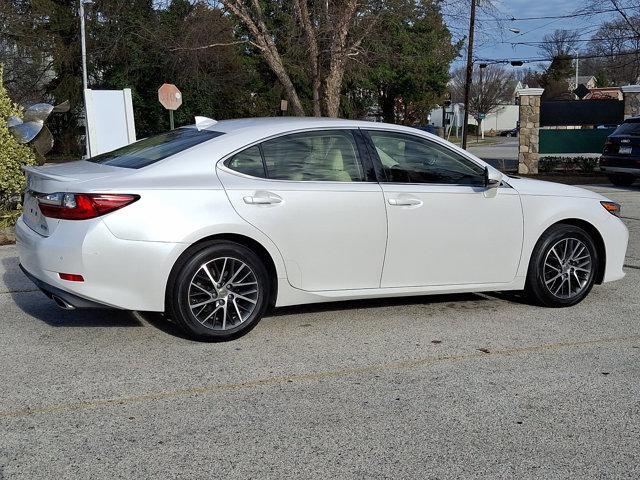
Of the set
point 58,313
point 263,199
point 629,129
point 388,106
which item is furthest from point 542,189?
point 388,106

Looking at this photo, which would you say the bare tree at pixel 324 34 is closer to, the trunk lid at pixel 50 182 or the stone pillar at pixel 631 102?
the stone pillar at pixel 631 102

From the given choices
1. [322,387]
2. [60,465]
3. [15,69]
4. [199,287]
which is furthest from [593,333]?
[15,69]

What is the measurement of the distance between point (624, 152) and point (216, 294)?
14090mm

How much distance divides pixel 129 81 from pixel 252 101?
24.2 ft

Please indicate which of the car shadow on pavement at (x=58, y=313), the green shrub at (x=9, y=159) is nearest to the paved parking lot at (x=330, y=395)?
the car shadow on pavement at (x=58, y=313)

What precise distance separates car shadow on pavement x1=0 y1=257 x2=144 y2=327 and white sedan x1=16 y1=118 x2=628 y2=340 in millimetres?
623

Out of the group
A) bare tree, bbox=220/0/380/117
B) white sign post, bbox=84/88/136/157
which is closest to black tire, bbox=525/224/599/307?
white sign post, bbox=84/88/136/157

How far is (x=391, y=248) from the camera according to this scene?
5574mm

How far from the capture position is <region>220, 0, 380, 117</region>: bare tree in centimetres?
1952

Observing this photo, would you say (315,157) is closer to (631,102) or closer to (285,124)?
(285,124)

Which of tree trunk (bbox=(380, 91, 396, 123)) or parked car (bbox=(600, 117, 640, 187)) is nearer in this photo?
parked car (bbox=(600, 117, 640, 187))

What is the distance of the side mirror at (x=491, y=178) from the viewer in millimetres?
5871

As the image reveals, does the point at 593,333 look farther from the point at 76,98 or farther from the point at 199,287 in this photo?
the point at 76,98

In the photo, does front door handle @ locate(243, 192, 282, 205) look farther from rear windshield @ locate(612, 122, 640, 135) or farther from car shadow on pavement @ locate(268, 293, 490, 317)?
rear windshield @ locate(612, 122, 640, 135)
